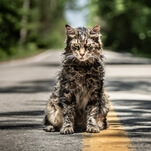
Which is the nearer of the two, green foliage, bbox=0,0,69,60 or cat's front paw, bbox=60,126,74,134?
cat's front paw, bbox=60,126,74,134

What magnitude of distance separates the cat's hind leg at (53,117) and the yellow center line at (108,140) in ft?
1.27

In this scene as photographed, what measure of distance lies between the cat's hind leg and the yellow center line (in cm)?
39

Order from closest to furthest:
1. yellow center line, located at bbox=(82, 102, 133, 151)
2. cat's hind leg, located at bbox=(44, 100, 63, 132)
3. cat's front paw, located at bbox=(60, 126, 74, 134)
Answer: yellow center line, located at bbox=(82, 102, 133, 151)
cat's front paw, located at bbox=(60, 126, 74, 134)
cat's hind leg, located at bbox=(44, 100, 63, 132)

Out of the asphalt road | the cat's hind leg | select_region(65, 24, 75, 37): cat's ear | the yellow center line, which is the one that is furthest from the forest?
select_region(65, 24, 75, 37): cat's ear

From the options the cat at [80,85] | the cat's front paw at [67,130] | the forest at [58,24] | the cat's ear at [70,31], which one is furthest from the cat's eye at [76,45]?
the forest at [58,24]

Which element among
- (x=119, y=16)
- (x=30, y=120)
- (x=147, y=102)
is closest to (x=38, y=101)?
(x=147, y=102)

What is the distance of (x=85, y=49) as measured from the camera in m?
7.03

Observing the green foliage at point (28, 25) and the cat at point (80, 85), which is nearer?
the cat at point (80, 85)

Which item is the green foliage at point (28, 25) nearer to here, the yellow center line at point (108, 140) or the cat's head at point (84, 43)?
the yellow center line at point (108, 140)

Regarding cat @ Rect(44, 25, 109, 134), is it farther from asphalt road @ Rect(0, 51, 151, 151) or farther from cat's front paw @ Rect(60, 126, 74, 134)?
asphalt road @ Rect(0, 51, 151, 151)

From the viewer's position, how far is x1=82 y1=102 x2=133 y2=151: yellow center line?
6457mm

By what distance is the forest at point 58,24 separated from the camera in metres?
49.0

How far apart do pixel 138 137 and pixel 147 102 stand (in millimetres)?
4731

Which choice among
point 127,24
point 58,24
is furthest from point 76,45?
point 58,24
